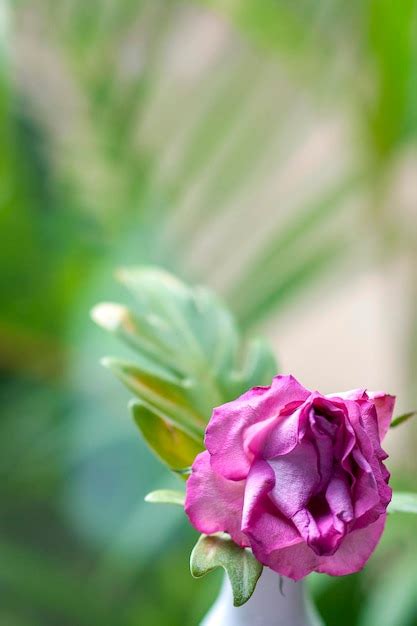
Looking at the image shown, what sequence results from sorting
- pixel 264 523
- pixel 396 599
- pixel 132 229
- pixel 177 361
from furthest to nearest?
1. pixel 132 229
2. pixel 396 599
3. pixel 177 361
4. pixel 264 523

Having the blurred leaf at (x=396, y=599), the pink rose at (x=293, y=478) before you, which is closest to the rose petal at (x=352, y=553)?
the pink rose at (x=293, y=478)

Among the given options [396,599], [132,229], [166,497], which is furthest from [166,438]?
[132,229]

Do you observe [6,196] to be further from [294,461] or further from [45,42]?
[294,461]

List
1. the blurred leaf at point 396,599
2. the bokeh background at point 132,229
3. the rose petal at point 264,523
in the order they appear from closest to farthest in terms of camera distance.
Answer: the rose petal at point 264,523 < the blurred leaf at point 396,599 < the bokeh background at point 132,229

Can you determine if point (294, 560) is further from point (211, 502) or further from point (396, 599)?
point (396, 599)

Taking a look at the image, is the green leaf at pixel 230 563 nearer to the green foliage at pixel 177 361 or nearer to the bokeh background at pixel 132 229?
the green foliage at pixel 177 361

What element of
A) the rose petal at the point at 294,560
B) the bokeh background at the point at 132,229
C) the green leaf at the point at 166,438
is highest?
the bokeh background at the point at 132,229

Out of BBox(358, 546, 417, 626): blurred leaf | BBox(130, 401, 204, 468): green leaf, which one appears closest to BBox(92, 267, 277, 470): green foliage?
BBox(130, 401, 204, 468): green leaf
